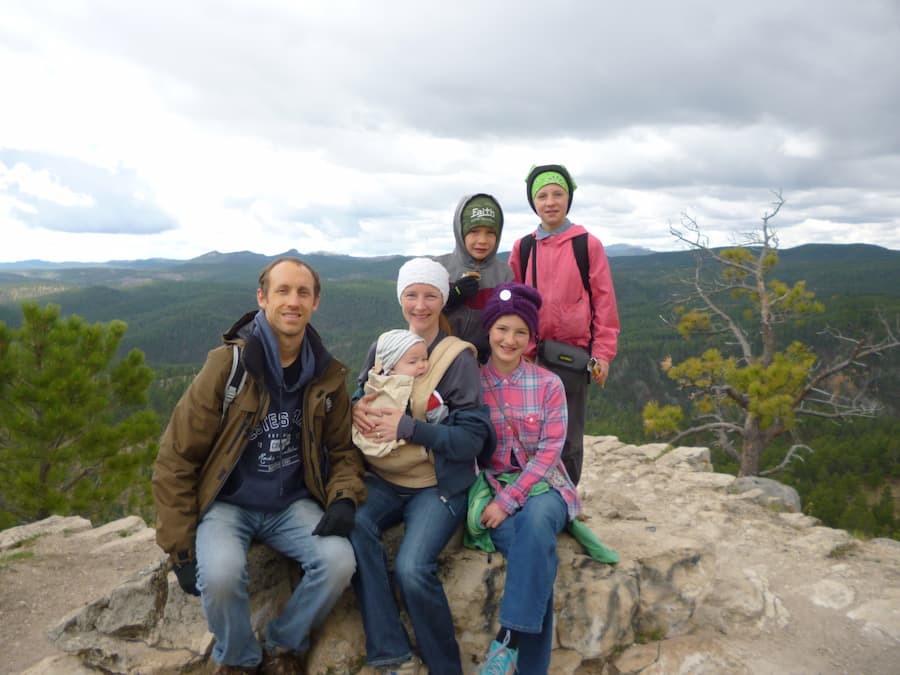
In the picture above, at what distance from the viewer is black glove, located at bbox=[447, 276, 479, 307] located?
4.07m

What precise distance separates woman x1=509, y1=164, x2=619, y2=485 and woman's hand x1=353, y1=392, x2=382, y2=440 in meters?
1.51

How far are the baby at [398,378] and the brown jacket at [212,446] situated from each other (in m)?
0.25

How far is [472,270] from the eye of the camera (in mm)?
4289

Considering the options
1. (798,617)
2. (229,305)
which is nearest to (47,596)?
(798,617)

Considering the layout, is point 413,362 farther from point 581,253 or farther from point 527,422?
point 581,253

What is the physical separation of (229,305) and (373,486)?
210 m

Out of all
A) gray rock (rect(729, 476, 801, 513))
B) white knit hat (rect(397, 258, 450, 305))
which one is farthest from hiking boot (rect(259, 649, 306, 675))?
gray rock (rect(729, 476, 801, 513))

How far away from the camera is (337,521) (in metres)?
3.13

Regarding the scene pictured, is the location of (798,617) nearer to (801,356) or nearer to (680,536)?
(680,536)

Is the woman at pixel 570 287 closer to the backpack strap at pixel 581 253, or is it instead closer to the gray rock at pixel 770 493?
the backpack strap at pixel 581 253

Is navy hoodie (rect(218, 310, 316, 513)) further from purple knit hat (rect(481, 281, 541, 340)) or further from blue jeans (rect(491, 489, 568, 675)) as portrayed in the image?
blue jeans (rect(491, 489, 568, 675))

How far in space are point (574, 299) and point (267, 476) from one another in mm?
2688

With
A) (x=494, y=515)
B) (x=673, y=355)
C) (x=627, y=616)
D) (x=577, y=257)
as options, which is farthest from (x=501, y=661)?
(x=673, y=355)

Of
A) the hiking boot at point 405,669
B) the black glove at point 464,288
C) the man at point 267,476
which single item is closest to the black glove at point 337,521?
the man at point 267,476
